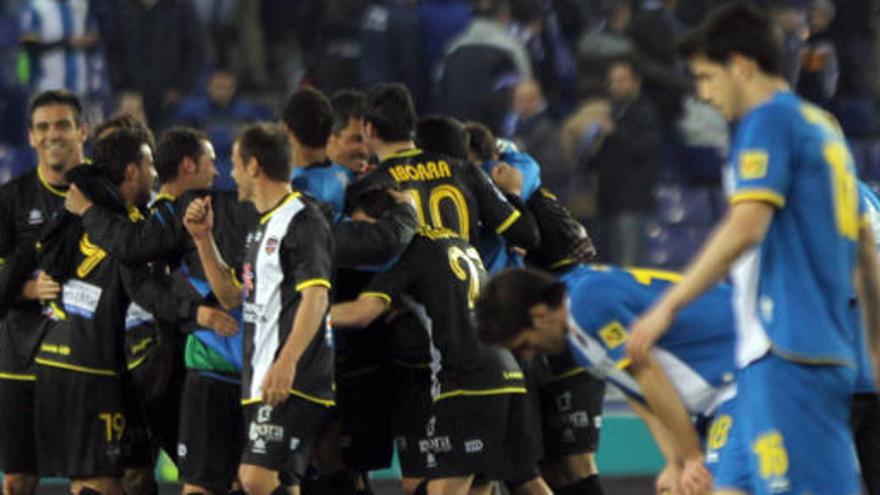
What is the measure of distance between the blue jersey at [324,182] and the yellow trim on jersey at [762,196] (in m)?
3.34

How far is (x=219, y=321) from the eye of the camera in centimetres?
886

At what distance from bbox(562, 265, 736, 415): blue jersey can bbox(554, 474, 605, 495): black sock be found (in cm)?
287

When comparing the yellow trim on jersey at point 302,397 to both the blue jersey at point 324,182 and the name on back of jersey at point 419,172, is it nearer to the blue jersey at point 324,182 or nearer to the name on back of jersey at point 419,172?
the blue jersey at point 324,182

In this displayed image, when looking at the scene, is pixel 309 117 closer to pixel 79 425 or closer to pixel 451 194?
pixel 451 194

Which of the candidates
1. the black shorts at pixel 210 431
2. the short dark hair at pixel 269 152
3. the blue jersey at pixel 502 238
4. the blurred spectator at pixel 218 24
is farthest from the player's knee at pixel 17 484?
the blurred spectator at pixel 218 24

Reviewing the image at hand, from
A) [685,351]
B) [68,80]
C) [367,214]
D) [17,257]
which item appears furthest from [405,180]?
[68,80]

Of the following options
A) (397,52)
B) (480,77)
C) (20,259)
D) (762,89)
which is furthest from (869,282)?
(397,52)

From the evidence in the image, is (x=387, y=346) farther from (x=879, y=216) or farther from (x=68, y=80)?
(x=68, y=80)

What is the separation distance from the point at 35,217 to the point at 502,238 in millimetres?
2065

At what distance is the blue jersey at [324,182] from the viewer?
370 inches

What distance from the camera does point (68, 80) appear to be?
52.7ft

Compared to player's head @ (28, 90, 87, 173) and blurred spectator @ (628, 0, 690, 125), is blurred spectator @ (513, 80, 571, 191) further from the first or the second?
player's head @ (28, 90, 87, 173)

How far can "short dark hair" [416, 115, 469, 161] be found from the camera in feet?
31.6

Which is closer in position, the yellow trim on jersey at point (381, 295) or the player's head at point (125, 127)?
the yellow trim on jersey at point (381, 295)
